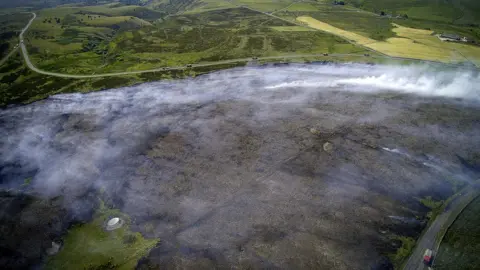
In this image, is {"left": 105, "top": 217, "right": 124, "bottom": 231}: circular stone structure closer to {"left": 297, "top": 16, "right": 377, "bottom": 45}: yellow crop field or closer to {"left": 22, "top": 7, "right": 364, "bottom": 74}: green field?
{"left": 22, "top": 7, "right": 364, "bottom": 74}: green field

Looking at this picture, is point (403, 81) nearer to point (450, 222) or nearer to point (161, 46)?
point (450, 222)

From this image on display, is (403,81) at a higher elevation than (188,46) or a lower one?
lower

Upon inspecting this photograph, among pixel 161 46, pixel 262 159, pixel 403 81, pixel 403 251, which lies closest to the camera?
pixel 403 251

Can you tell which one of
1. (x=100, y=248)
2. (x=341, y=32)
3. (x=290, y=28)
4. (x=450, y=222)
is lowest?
(x=100, y=248)

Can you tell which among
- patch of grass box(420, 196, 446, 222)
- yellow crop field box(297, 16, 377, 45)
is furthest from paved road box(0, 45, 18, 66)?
patch of grass box(420, 196, 446, 222)

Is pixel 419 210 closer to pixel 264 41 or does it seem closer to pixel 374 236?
pixel 374 236

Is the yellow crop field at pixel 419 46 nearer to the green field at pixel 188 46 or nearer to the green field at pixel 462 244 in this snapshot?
the green field at pixel 188 46

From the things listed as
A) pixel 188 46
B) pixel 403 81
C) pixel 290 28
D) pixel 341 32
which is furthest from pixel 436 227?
pixel 290 28

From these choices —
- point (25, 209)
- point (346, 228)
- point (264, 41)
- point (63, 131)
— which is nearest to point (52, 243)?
point (25, 209)
